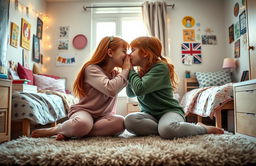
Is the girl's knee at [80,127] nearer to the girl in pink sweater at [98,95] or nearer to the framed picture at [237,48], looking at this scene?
the girl in pink sweater at [98,95]

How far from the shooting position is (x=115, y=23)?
4.30 metres

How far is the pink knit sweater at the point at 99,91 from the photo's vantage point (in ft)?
4.33

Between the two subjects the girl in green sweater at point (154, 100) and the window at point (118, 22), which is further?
the window at point (118, 22)

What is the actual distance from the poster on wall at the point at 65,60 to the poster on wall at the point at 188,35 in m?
2.11

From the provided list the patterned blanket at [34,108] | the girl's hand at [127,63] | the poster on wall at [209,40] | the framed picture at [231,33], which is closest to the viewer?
the girl's hand at [127,63]

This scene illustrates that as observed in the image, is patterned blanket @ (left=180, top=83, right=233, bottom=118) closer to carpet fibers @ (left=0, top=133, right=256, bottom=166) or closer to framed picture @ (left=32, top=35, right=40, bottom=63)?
carpet fibers @ (left=0, top=133, right=256, bottom=166)

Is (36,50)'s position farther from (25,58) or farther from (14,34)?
(14,34)

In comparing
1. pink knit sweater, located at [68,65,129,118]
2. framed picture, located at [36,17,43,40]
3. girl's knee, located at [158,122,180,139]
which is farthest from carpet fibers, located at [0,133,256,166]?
framed picture, located at [36,17,43,40]

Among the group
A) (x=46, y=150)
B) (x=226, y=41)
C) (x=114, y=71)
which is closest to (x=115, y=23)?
(x=226, y=41)

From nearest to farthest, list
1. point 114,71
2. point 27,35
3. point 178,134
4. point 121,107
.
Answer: point 178,134 < point 114,71 < point 27,35 < point 121,107

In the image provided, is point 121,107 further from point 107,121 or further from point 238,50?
point 107,121

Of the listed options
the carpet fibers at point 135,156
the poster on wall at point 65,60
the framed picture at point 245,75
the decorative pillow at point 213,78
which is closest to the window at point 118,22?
the poster on wall at point 65,60

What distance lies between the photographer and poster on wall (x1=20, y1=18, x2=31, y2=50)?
10.6ft

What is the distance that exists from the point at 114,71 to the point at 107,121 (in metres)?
0.41
